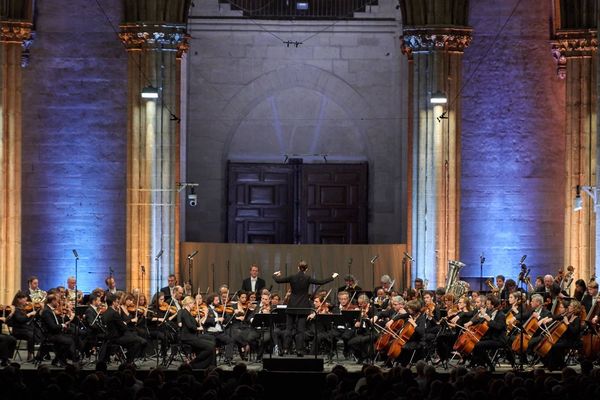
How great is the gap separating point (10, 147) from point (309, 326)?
7.62m

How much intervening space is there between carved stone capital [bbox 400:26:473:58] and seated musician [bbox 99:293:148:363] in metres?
8.82

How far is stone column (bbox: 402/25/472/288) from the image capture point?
95.0ft

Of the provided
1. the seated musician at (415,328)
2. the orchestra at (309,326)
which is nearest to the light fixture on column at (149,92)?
the orchestra at (309,326)

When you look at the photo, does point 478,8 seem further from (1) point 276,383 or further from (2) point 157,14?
(1) point 276,383

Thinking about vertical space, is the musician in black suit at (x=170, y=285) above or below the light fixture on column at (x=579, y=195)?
below

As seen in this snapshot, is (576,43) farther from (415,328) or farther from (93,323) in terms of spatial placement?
(93,323)

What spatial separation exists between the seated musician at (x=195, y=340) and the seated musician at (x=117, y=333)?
73 cm

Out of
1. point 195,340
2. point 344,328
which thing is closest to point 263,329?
point 344,328

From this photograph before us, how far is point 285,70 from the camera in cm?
3384

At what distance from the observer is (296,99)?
34.0 m

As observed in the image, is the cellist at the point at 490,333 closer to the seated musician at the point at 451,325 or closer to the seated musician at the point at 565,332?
the seated musician at the point at 451,325

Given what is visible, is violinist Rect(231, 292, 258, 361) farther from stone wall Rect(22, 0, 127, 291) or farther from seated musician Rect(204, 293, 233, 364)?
stone wall Rect(22, 0, 127, 291)

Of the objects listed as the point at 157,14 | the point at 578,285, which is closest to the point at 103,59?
the point at 157,14

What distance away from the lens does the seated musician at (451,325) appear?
2331 cm
